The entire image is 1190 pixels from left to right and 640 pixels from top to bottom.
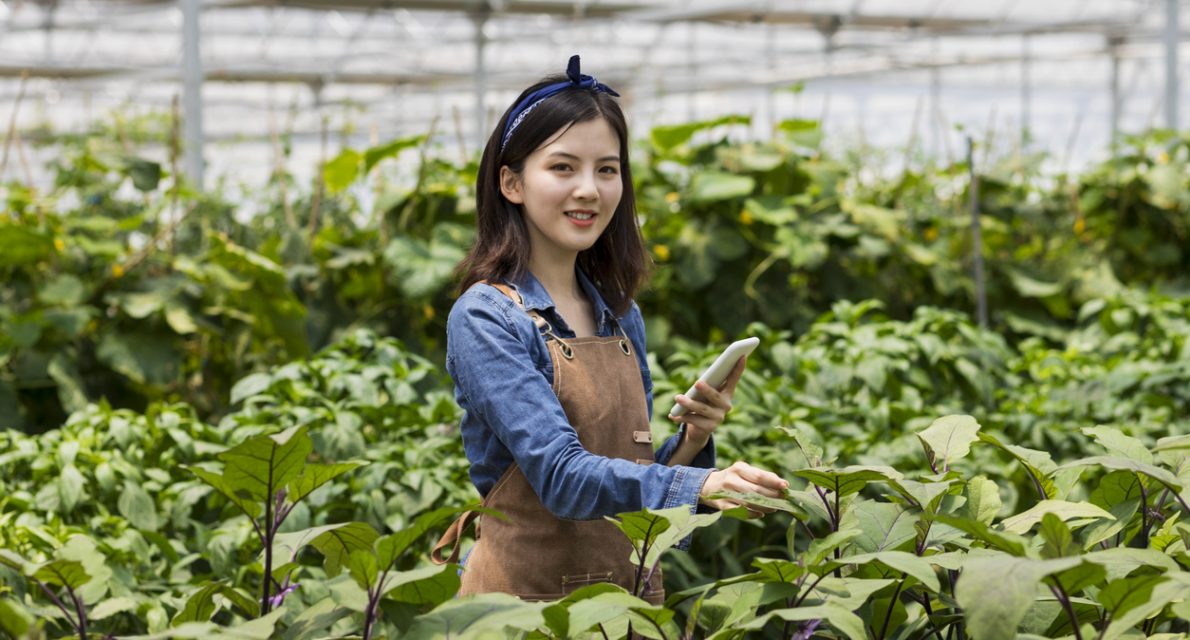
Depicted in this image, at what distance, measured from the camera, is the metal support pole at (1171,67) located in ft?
22.7

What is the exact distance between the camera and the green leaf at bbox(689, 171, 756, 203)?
402 centimetres

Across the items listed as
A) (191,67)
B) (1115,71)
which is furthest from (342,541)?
(1115,71)

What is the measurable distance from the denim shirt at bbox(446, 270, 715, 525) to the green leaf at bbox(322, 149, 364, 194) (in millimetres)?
2589

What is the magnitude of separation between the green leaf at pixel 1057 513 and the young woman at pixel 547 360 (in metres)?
0.40

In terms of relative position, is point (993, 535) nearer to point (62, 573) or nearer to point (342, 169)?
point (62, 573)

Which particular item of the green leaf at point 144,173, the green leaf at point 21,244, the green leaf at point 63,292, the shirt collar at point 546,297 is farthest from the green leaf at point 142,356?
the shirt collar at point 546,297

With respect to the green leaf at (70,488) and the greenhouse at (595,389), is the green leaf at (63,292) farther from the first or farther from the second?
the green leaf at (70,488)

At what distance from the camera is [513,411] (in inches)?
57.3

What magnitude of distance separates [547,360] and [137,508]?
3.81 feet

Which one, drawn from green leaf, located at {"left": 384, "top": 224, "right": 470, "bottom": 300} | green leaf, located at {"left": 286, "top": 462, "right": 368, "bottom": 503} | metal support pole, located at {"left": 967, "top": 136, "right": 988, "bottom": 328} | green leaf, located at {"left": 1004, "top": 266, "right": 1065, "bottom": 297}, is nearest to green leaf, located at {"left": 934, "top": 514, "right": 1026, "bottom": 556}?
green leaf, located at {"left": 286, "top": 462, "right": 368, "bottom": 503}

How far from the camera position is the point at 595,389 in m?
1.59

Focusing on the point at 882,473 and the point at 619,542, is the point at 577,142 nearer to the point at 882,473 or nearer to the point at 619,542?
the point at 619,542

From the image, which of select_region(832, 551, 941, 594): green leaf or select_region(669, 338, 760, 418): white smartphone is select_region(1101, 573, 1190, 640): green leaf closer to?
select_region(832, 551, 941, 594): green leaf

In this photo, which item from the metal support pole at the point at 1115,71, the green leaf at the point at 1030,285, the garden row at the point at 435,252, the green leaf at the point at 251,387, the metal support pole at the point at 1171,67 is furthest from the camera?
the metal support pole at the point at 1115,71
